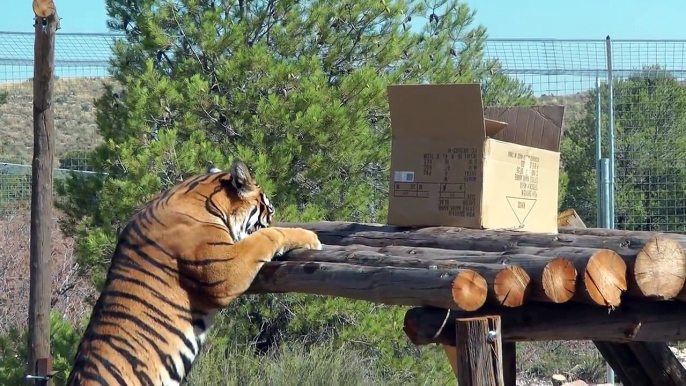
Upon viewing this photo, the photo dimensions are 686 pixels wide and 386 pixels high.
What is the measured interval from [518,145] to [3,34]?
6.44 meters

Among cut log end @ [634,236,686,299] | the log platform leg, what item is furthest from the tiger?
the log platform leg

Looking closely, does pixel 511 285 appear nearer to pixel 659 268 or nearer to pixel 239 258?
pixel 659 268

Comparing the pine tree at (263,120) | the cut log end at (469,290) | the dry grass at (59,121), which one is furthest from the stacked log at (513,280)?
the dry grass at (59,121)

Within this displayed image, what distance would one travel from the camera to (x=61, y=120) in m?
21.7

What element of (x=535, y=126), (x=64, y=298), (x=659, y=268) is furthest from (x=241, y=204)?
(x=64, y=298)

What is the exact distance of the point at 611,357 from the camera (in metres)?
5.38

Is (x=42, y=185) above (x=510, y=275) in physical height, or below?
above

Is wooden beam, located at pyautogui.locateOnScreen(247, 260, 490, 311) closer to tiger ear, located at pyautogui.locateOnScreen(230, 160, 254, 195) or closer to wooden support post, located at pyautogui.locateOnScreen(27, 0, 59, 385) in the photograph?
tiger ear, located at pyautogui.locateOnScreen(230, 160, 254, 195)

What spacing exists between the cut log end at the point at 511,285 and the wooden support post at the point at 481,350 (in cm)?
9

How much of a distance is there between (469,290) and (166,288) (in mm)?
1767

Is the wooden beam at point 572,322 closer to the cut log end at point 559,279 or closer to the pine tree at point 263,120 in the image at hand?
the cut log end at point 559,279

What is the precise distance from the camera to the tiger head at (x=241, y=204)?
16.1 feet

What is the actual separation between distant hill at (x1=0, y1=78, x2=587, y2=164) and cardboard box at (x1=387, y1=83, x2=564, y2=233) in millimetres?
12040

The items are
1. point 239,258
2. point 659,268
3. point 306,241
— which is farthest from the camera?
point 306,241
